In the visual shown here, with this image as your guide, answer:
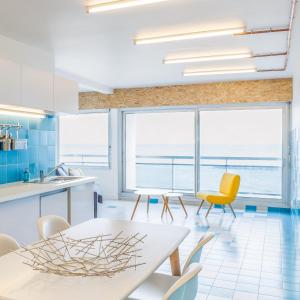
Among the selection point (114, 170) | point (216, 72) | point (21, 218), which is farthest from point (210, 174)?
point (21, 218)

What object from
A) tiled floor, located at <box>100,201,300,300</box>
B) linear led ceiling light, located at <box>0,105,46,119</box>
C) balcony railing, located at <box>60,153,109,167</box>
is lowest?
tiled floor, located at <box>100,201,300,300</box>

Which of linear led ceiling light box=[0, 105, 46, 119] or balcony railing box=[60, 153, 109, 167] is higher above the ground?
linear led ceiling light box=[0, 105, 46, 119]

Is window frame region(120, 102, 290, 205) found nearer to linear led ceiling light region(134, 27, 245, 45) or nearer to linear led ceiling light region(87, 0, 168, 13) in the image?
linear led ceiling light region(134, 27, 245, 45)

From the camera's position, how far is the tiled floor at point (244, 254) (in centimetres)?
326

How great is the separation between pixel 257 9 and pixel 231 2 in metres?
0.34

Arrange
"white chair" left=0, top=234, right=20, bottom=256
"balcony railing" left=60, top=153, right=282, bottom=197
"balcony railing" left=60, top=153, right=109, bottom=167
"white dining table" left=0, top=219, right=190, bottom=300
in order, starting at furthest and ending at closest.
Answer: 1. "balcony railing" left=60, top=153, right=109, bottom=167
2. "balcony railing" left=60, top=153, right=282, bottom=197
3. "white chair" left=0, top=234, right=20, bottom=256
4. "white dining table" left=0, top=219, right=190, bottom=300

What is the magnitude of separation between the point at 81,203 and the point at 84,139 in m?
4.50

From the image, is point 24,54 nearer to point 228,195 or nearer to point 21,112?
point 21,112

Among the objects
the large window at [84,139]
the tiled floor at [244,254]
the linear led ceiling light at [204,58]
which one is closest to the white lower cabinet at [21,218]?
the tiled floor at [244,254]

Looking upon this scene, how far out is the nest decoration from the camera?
1.75 metres

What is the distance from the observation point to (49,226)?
2.66m

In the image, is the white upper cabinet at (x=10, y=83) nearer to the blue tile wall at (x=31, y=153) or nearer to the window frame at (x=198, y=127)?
the blue tile wall at (x=31, y=153)

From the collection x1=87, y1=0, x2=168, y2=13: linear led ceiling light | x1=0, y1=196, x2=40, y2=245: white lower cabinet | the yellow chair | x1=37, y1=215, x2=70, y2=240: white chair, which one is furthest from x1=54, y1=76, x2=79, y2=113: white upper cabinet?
the yellow chair

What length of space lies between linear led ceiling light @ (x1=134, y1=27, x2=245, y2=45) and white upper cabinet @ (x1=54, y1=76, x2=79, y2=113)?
1159 millimetres
